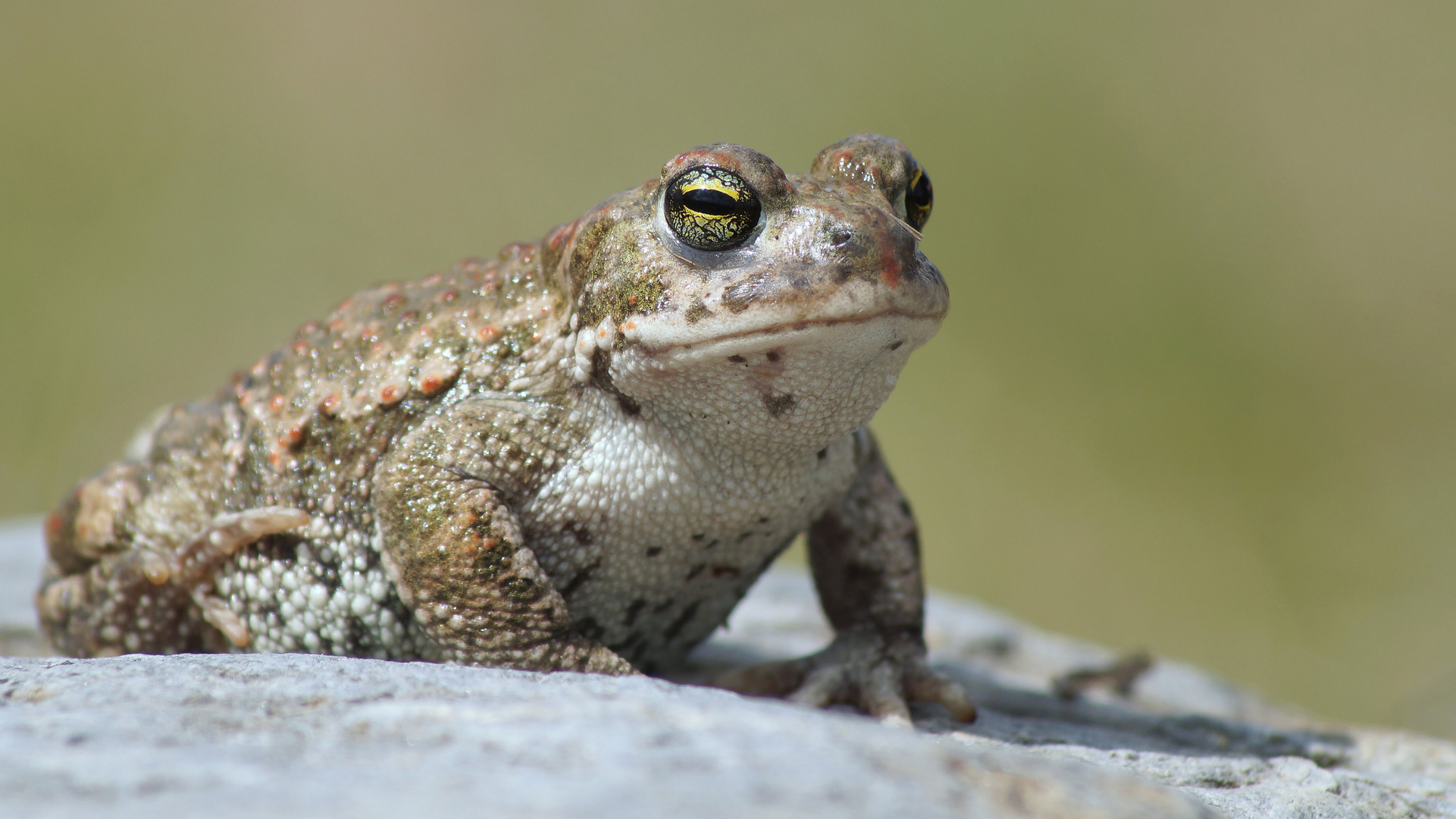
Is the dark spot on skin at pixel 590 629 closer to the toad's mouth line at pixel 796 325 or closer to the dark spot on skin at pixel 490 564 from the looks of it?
the dark spot on skin at pixel 490 564

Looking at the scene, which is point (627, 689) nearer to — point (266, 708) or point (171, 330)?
point (266, 708)

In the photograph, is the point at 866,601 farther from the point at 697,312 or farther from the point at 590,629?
the point at 697,312

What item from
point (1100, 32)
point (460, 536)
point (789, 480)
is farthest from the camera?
point (1100, 32)

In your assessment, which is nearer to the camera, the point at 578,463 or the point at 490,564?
the point at 490,564

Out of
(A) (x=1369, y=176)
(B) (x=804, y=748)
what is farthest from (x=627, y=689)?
(A) (x=1369, y=176)

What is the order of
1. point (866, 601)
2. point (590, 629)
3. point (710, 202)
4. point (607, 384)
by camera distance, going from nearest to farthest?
point (710, 202) → point (607, 384) → point (590, 629) → point (866, 601)

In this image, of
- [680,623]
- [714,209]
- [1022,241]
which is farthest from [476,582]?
[1022,241]

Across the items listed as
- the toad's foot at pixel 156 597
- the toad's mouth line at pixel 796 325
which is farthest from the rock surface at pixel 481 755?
the toad's mouth line at pixel 796 325
